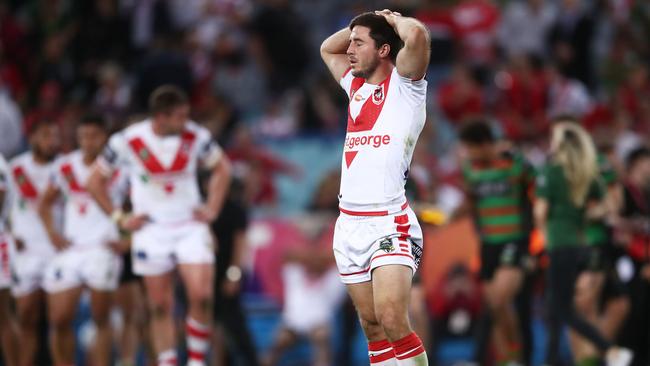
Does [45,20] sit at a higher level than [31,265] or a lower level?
higher

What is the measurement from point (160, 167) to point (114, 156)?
52 centimetres

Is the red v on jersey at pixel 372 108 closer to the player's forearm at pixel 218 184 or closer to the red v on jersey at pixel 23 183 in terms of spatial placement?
the player's forearm at pixel 218 184

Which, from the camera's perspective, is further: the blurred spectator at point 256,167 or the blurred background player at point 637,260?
the blurred spectator at point 256,167

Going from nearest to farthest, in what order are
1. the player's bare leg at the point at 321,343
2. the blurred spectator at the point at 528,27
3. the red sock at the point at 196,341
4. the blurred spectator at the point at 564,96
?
1. the red sock at the point at 196,341
2. the player's bare leg at the point at 321,343
3. the blurred spectator at the point at 564,96
4. the blurred spectator at the point at 528,27

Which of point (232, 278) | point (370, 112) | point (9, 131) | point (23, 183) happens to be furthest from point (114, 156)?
point (9, 131)

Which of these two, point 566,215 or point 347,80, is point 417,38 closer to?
point 347,80

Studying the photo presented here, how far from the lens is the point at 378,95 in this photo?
30.2 ft

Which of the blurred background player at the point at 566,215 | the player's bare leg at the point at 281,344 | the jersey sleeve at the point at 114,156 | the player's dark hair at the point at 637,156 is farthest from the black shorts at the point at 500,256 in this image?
the jersey sleeve at the point at 114,156

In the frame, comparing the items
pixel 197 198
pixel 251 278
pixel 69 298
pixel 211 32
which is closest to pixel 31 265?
pixel 69 298

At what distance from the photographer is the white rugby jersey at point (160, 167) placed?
12.3 meters

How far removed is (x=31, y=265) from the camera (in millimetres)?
14016

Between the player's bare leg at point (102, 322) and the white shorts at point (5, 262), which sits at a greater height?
the white shorts at point (5, 262)

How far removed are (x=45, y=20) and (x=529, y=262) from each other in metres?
11.3

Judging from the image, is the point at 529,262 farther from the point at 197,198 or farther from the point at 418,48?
the point at 418,48
